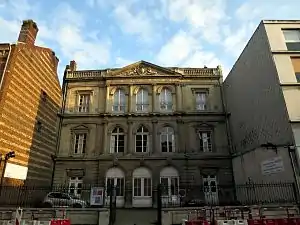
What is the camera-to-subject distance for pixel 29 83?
63.7 ft

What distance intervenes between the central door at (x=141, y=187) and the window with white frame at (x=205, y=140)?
512 centimetres

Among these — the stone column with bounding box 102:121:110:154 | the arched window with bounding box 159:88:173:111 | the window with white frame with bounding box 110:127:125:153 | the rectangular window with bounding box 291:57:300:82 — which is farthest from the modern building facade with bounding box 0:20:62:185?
the rectangular window with bounding box 291:57:300:82

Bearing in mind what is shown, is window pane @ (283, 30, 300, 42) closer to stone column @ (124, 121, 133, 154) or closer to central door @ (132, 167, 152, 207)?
stone column @ (124, 121, 133, 154)

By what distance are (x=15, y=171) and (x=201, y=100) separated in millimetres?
15924

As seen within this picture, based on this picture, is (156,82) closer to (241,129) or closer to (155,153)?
(155,153)

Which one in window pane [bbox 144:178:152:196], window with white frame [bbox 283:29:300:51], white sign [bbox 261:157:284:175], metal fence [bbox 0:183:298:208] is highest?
window with white frame [bbox 283:29:300:51]

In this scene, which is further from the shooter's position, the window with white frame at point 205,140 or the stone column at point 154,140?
the window with white frame at point 205,140

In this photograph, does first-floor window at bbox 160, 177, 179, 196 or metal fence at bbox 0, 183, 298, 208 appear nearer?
metal fence at bbox 0, 183, 298, 208

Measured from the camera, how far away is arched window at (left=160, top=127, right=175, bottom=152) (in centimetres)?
2172

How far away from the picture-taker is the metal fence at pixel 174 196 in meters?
14.1

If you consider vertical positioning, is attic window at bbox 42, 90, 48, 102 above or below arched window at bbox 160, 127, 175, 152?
above

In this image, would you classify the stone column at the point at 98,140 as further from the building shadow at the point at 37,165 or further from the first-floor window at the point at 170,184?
the first-floor window at the point at 170,184

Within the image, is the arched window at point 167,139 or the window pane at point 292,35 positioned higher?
the window pane at point 292,35

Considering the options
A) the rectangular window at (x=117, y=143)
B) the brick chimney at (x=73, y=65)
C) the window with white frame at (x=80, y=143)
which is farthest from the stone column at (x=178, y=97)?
the brick chimney at (x=73, y=65)
